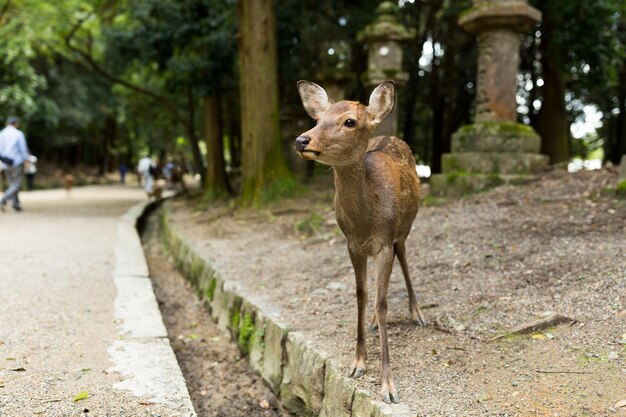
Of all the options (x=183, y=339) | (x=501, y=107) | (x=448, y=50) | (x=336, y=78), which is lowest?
(x=183, y=339)

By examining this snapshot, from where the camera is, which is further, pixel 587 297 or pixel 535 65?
pixel 535 65

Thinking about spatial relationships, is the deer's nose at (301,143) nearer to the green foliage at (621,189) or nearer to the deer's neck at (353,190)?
the deer's neck at (353,190)

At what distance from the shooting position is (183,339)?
544 cm

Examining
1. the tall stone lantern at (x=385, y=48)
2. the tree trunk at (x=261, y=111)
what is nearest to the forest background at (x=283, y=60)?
the tree trunk at (x=261, y=111)

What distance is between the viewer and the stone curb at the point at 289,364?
9.75ft

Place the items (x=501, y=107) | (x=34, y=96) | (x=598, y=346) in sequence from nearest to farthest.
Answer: (x=598, y=346) < (x=501, y=107) < (x=34, y=96)

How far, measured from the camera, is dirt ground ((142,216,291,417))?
4.09 metres

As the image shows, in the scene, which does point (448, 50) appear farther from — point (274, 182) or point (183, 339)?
point (183, 339)

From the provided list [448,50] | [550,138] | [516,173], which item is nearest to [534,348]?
[516,173]

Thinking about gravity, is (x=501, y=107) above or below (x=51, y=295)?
above

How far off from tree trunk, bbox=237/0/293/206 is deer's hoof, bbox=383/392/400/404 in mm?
7299

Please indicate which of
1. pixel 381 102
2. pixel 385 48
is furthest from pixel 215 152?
pixel 381 102

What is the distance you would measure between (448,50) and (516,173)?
9.83m

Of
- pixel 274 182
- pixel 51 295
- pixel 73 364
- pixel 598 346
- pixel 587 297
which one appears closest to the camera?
pixel 598 346
